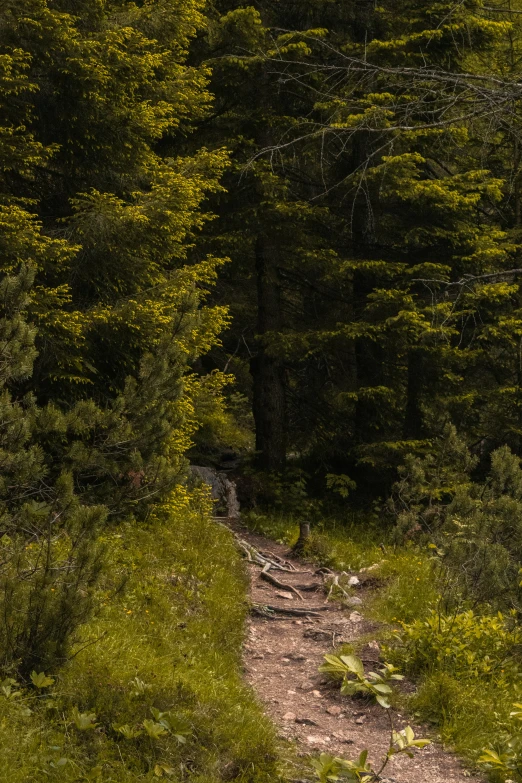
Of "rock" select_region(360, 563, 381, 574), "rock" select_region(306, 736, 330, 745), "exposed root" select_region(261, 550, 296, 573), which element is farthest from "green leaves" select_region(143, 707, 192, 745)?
"exposed root" select_region(261, 550, 296, 573)

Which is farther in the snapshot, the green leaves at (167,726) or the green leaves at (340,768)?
the green leaves at (167,726)

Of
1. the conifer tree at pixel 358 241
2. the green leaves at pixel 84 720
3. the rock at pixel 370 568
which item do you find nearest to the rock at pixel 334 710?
the green leaves at pixel 84 720

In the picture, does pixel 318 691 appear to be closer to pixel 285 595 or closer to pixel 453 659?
pixel 453 659

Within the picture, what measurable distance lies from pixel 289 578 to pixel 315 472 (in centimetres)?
505

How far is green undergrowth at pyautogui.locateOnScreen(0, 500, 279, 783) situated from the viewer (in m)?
4.62

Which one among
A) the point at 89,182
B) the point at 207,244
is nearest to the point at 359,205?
the point at 207,244

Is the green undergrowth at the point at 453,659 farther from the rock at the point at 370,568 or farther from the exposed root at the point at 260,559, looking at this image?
the exposed root at the point at 260,559

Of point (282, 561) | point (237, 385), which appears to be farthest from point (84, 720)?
point (237, 385)

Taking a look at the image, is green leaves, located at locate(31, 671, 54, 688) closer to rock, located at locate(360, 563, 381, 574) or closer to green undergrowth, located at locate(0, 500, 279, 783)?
green undergrowth, located at locate(0, 500, 279, 783)

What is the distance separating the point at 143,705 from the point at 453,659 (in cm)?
274

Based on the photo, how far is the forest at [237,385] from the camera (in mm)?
5184

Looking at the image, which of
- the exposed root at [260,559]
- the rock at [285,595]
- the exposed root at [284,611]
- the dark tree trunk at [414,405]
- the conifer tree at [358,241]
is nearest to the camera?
the exposed root at [284,611]

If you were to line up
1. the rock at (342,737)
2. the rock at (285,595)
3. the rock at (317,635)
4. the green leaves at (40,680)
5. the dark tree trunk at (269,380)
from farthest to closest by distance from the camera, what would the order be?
the dark tree trunk at (269,380)
the rock at (285,595)
the rock at (317,635)
the rock at (342,737)
the green leaves at (40,680)

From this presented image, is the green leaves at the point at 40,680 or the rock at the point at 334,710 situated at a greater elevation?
the green leaves at the point at 40,680
